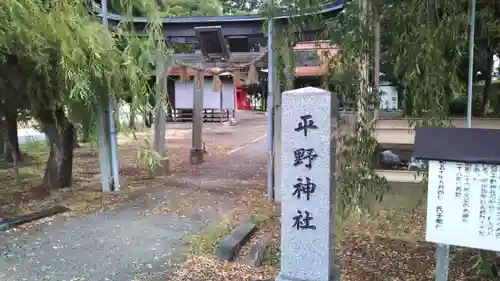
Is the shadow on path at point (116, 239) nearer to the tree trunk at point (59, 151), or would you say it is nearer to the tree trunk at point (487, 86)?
the tree trunk at point (59, 151)

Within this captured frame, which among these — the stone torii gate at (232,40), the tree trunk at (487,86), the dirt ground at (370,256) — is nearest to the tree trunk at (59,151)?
the stone torii gate at (232,40)

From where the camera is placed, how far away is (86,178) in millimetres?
9211

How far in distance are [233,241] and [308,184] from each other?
1.99 meters

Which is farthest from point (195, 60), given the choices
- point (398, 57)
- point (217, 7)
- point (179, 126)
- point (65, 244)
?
point (179, 126)

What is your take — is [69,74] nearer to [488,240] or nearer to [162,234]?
[162,234]

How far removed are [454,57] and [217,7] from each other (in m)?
10.6

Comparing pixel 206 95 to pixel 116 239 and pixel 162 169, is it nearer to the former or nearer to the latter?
pixel 162 169

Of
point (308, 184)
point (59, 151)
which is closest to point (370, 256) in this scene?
point (308, 184)

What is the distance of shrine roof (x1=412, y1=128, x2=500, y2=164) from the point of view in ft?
9.06

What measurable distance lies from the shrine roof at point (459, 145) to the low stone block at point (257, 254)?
2.22 meters

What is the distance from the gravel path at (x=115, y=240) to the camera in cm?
434

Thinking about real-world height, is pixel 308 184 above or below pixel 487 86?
below

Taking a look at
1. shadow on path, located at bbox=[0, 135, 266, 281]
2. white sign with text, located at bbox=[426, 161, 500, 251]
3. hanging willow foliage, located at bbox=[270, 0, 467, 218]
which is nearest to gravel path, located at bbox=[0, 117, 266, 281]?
shadow on path, located at bbox=[0, 135, 266, 281]

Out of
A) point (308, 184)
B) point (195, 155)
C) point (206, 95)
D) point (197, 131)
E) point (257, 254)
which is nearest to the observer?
point (308, 184)
